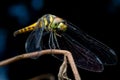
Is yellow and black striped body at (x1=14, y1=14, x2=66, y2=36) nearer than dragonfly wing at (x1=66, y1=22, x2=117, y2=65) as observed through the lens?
No

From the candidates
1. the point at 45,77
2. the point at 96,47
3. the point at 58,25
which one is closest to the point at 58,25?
the point at 58,25

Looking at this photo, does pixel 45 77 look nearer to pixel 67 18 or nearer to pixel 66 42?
pixel 66 42

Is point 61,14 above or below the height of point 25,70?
above

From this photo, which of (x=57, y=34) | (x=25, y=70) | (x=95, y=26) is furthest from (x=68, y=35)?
(x=95, y=26)

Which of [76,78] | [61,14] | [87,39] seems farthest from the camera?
[61,14]

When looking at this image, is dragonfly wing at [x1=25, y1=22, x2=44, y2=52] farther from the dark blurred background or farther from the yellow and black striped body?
the dark blurred background

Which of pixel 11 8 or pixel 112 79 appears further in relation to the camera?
pixel 11 8

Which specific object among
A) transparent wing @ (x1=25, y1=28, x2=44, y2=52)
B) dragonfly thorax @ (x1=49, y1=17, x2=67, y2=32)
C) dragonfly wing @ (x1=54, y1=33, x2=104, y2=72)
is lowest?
dragonfly wing @ (x1=54, y1=33, x2=104, y2=72)

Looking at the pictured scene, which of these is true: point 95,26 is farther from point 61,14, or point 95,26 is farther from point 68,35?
point 68,35

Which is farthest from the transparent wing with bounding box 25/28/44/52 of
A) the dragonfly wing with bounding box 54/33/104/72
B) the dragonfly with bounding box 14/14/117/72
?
the dragonfly wing with bounding box 54/33/104/72
